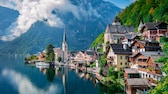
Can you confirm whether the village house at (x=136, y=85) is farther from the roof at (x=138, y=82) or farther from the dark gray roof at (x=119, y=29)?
the dark gray roof at (x=119, y=29)

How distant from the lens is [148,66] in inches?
1773

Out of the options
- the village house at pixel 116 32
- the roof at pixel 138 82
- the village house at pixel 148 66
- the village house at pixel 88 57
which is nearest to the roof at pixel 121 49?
the village house at pixel 148 66

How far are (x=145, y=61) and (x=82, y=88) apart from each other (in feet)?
42.7

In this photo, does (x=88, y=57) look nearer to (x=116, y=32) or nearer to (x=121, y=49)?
(x=116, y=32)

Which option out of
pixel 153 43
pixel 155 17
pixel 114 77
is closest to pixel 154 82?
pixel 114 77

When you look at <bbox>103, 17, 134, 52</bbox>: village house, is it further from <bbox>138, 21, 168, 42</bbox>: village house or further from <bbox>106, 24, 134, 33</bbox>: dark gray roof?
<bbox>138, 21, 168, 42</bbox>: village house

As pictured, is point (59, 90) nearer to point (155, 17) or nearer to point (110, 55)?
point (110, 55)

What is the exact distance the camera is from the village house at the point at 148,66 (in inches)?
1602

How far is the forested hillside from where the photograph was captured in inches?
3115

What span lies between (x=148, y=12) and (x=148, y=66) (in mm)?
53405

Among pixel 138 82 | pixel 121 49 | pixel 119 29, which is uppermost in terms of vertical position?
pixel 119 29

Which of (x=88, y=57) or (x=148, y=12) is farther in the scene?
(x=88, y=57)

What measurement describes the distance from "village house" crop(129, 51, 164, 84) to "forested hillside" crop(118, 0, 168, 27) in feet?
88.7

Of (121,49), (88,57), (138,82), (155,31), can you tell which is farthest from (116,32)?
(138,82)
